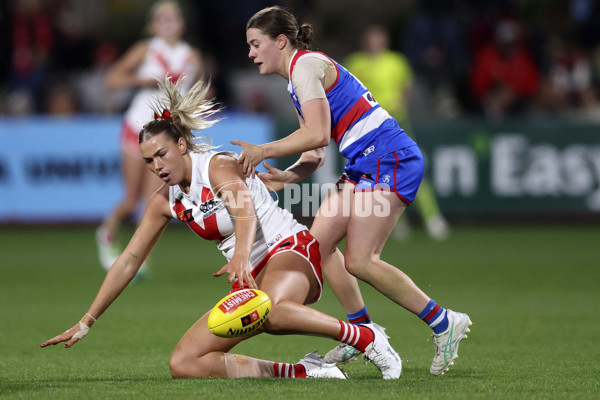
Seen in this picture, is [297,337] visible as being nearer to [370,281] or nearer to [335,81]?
[370,281]

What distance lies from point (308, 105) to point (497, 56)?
10586 millimetres

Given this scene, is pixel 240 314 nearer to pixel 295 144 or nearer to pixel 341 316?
pixel 295 144

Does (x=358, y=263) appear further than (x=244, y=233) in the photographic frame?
Yes

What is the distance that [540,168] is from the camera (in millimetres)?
13680

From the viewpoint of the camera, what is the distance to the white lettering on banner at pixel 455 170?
45.1 ft

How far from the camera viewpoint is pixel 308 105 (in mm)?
5043

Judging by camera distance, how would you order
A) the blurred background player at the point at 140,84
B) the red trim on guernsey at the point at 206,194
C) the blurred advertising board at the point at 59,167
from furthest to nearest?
the blurred advertising board at the point at 59,167
the blurred background player at the point at 140,84
the red trim on guernsey at the point at 206,194

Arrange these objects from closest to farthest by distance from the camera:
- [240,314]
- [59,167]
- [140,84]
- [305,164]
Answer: [240,314]
[305,164]
[140,84]
[59,167]

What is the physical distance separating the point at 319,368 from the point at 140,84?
16.5 feet

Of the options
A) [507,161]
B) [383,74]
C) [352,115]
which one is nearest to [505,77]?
[507,161]

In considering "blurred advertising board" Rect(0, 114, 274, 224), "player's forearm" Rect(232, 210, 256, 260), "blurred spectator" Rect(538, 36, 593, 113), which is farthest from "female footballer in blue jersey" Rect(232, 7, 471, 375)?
"blurred spectator" Rect(538, 36, 593, 113)

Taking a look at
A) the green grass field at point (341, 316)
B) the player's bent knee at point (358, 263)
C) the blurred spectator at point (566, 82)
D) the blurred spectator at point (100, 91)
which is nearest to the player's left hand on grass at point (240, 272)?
the green grass field at point (341, 316)

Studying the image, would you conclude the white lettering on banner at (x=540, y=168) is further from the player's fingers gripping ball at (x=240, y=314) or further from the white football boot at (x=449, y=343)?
the player's fingers gripping ball at (x=240, y=314)

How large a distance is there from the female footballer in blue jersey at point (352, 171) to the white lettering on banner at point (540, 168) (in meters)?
8.53
